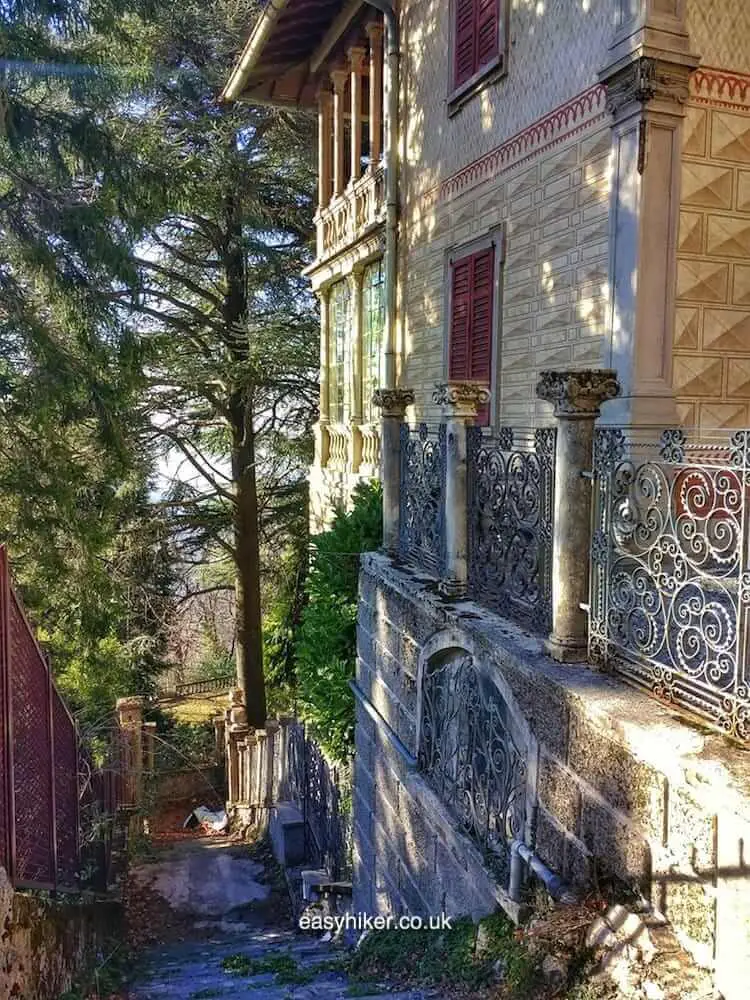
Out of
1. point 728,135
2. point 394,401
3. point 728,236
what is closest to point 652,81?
point 728,135

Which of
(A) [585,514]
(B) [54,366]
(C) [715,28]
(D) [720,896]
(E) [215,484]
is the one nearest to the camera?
(D) [720,896]

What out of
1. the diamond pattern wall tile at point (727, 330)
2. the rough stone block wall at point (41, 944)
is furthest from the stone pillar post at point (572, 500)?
the rough stone block wall at point (41, 944)

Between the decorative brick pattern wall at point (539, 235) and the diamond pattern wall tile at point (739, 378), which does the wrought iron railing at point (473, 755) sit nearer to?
the decorative brick pattern wall at point (539, 235)

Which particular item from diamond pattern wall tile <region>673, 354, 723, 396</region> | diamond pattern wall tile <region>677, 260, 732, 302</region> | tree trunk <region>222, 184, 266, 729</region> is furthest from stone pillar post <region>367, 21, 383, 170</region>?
diamond pattern wall tile <region>673, 354, 723, 396</region>

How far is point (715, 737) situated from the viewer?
2779 millimetres

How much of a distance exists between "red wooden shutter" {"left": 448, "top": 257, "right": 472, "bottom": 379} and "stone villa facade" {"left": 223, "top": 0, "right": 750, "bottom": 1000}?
55 mm

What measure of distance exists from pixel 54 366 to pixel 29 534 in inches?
86.8

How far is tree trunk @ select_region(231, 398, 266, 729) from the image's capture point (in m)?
15.6

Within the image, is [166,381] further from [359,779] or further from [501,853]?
[501,853]

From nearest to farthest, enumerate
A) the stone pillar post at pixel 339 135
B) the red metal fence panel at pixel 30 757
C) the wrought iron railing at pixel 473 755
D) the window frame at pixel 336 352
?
the wrought iron railing at pixel 473 755
the red metal fence panel at pixel 30 757
the stone pillar post at pixel 339 135
the window frame at pixel 336 352

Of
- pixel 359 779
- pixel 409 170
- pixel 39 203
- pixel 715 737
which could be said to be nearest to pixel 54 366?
pixel 39 203

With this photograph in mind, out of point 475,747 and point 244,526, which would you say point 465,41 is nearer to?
point 475,747

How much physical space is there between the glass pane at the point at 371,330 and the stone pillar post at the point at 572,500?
675cm

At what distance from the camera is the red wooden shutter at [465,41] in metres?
7.58
